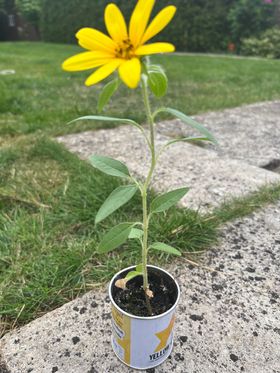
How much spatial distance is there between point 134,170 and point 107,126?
75 cm

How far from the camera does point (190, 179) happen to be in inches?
69.2

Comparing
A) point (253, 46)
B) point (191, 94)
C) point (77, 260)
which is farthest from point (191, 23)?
point (77, 260)

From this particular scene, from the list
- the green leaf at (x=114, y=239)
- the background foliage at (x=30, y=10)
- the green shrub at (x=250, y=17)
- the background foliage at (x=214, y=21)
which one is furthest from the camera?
the background foliage at (x=30, y=10)

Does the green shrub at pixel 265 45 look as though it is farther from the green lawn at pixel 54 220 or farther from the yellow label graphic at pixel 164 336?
the yellow label graphic at pixel 164 336

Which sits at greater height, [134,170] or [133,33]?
[133,33]

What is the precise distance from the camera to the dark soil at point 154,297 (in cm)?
90

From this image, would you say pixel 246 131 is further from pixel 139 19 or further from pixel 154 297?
pixel 139 19

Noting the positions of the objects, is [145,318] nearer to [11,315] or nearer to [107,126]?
[11,315]

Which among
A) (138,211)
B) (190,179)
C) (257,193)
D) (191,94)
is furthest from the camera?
(191,94)

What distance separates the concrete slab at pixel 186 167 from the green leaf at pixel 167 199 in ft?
2.17

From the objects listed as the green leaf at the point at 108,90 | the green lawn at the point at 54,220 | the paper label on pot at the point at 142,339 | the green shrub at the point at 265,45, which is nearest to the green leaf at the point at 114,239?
the paper label on pot at the point at 142,339

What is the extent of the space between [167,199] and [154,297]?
0.27 meters

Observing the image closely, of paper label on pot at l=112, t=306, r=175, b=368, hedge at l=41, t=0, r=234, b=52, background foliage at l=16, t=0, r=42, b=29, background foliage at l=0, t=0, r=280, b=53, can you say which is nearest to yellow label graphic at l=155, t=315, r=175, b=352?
paper label on pot at l=112, t=306, r=175, b=368

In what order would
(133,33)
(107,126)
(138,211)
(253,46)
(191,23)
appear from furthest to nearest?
(191,23) → (253,46) → (107,126) → (138,211) → (133,33)
